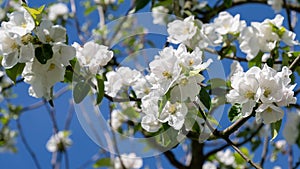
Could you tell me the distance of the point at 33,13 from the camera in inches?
46.4

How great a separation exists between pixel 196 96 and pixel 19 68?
1.48 ft

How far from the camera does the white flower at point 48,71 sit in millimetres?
1177

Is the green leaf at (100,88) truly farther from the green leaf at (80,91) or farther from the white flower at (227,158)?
the white flower at (227,158)

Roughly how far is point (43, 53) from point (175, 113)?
36 cm

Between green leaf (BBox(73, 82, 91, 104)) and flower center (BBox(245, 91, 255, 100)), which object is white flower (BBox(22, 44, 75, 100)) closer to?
green leaf (BBox(73, 82, 91, 104))

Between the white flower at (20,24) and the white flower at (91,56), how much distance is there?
204 mm

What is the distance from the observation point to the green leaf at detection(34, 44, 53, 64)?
1.13m

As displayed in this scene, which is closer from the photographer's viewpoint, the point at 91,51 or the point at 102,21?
the point at 91,51

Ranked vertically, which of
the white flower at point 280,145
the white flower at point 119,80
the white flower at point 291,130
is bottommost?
the white flower at point 280,145

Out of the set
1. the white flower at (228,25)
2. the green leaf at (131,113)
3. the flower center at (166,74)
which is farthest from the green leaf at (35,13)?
the white flower at (228,25)

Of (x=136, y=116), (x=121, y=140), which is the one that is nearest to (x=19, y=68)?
(x=136, y=116)

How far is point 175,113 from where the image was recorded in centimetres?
122

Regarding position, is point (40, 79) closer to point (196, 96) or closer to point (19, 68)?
point (19, 68)

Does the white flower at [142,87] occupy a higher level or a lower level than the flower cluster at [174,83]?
lower
